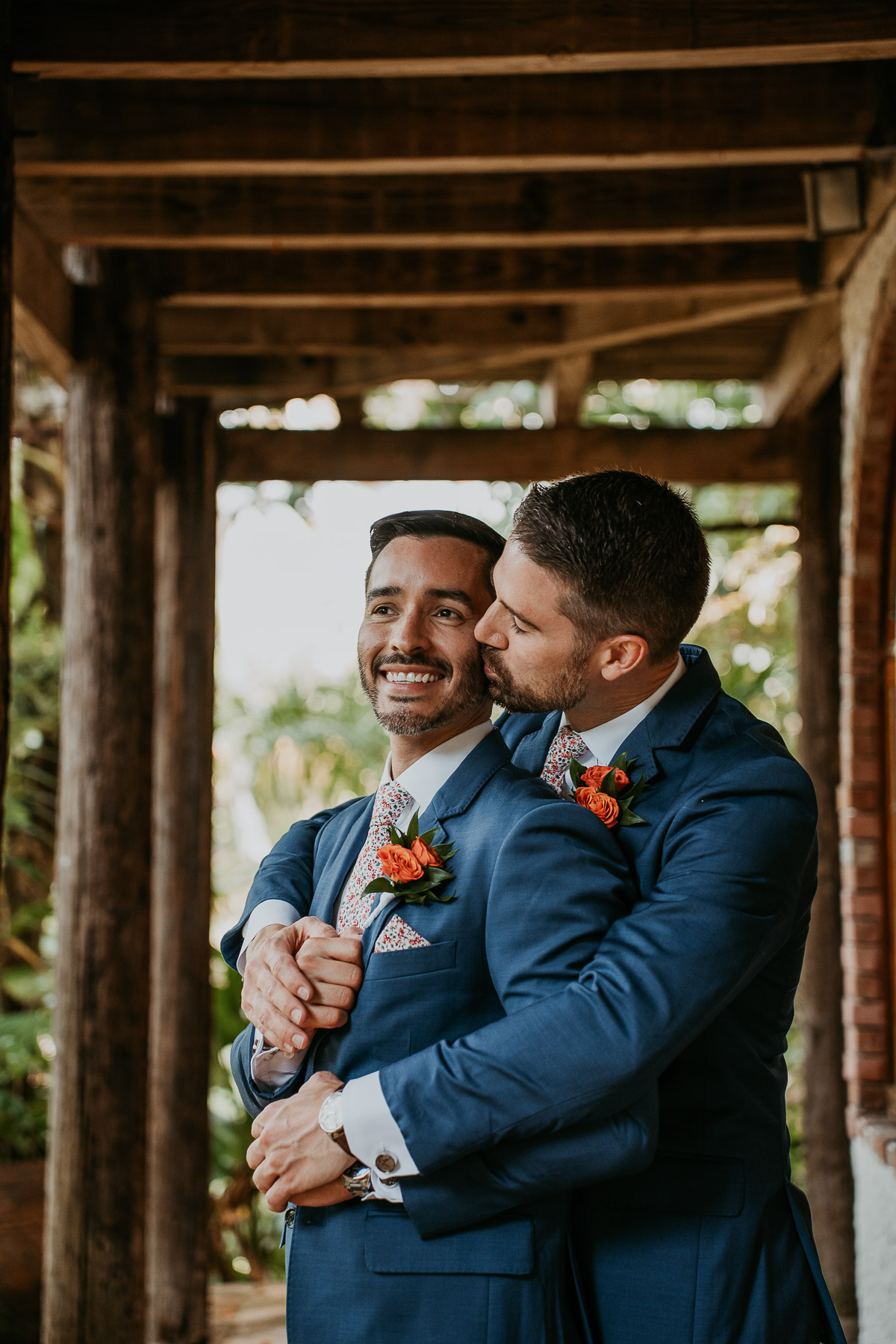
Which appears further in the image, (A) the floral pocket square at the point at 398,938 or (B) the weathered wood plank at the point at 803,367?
(B) the weathered wood plank at the point at 803,367

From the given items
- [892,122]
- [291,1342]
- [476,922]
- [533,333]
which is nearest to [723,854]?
[476,922]

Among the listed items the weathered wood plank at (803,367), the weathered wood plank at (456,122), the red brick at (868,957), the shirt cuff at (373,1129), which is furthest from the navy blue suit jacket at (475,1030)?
the weathered wood plank at (803,367)

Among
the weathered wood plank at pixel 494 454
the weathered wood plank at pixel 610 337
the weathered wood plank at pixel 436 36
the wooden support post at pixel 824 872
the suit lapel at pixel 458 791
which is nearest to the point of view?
the suit lapel at pixel 458 791

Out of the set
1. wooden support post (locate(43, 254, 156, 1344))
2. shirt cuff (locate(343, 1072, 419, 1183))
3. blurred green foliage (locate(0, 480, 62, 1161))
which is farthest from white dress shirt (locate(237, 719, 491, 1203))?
blurred green foliage (locate(0, 480, 62, 1161))

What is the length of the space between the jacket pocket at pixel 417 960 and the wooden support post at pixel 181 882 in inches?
130

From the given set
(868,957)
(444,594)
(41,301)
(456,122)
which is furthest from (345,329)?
(444,594)

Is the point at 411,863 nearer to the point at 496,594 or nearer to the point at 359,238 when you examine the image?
the point at 496,594

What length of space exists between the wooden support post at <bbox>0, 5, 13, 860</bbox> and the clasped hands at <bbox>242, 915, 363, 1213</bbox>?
1029 millimetres

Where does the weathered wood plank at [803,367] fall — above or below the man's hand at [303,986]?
above

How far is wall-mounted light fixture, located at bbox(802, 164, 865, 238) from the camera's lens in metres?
3.36

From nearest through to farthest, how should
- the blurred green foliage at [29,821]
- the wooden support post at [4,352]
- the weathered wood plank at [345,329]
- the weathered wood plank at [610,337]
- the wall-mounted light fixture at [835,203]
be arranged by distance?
1. the wooden support post at [4,352]
2. the wall-mounted light fixture at [835,203]
3. the weathered wood plank at [610,337]
4. the weathered wood plank at [345,329]
5. the blurred green foliage at [29,821]

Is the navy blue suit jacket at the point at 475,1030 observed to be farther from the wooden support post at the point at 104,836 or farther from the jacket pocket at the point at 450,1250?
the wooden support post at the point at 104,836

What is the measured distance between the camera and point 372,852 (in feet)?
5.49

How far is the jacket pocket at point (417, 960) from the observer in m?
1.50
